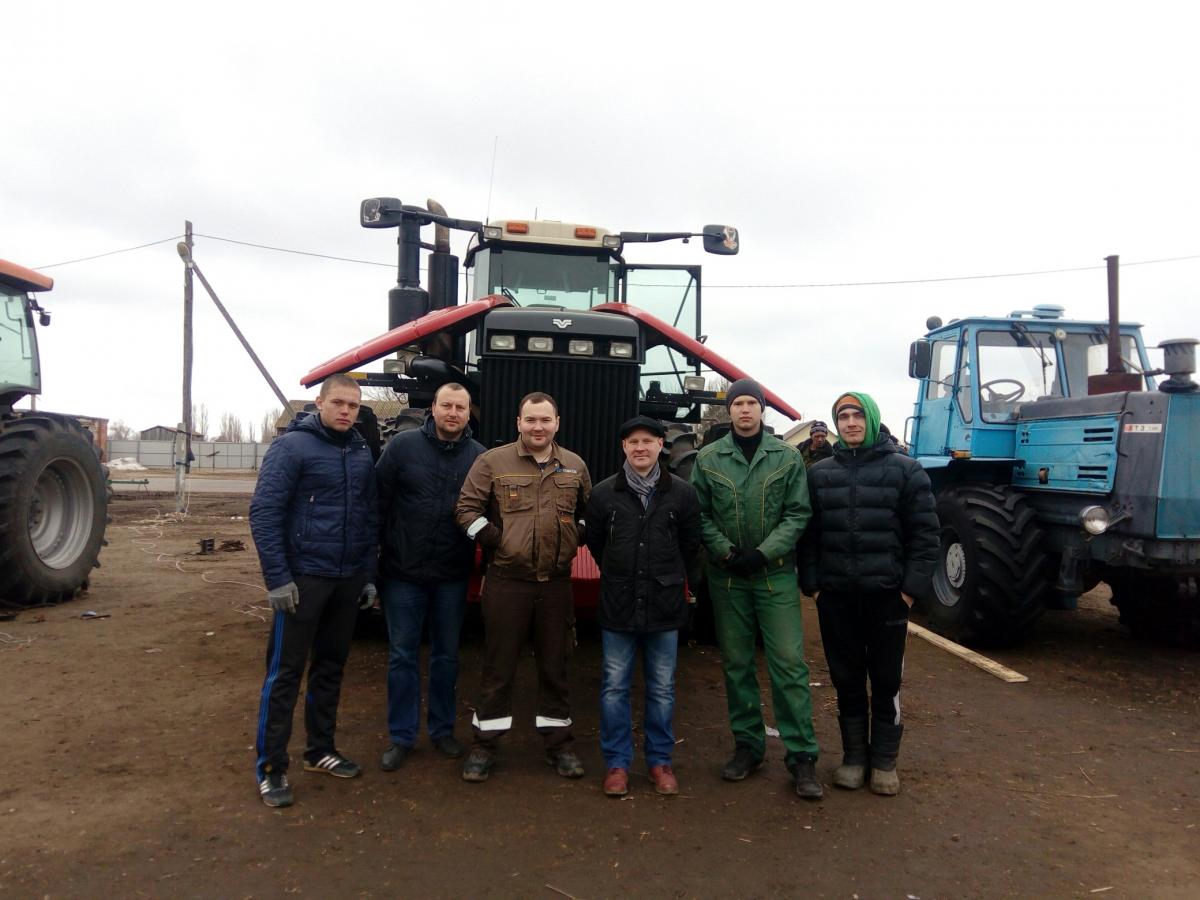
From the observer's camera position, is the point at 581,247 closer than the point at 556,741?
No

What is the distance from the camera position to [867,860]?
10.2 ft

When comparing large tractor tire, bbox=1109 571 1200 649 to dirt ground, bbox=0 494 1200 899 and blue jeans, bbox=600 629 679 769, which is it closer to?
dirt ground, bbox=0 494 1200 899

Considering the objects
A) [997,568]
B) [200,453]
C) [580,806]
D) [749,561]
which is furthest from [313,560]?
[200,453]

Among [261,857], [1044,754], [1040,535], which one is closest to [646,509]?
[261,857]

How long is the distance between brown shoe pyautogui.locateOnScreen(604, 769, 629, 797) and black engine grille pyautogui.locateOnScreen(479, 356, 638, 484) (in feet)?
6.46

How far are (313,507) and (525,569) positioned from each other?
993 mm

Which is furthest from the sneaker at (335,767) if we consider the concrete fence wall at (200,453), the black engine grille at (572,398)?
the concrete fence wall at (200,453)

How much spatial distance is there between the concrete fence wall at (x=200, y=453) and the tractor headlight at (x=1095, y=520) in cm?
4212

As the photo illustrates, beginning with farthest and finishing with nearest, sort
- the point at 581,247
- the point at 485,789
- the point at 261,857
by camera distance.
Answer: the point at 581,247
the point at 485,789
the point at 261,857

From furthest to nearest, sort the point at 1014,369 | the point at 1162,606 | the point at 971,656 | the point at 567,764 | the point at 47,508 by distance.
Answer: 1. the point at 47,508
2. the point at 1014,369
3. the point at 1162,606
4. the point at 971,656
5. the point at 567,764

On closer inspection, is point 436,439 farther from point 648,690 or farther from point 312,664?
point 648,690

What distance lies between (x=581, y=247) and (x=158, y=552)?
25.2ft

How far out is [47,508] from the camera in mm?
7598

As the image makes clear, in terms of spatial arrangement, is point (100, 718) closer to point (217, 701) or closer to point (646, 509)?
point (217, 701)
